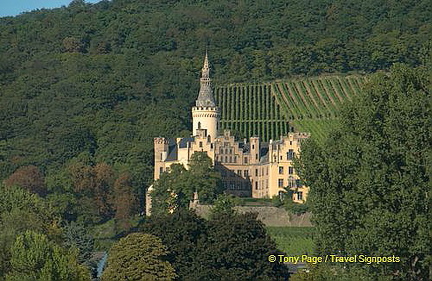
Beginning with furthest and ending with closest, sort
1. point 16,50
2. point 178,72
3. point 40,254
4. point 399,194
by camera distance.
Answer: point 16,50 < point 178,72 < point 40,254 < point 399,194

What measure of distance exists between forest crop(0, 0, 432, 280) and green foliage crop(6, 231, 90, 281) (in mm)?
10982

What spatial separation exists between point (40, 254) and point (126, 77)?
3825 inches

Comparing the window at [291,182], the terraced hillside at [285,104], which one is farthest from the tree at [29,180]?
the window at [291,182]

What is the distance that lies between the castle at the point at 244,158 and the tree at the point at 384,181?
170 ft

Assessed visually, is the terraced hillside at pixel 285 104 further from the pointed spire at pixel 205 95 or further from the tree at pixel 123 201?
the tree at pixel 123 201

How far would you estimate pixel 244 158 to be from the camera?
4358 inches

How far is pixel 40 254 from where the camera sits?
5834 centimetres

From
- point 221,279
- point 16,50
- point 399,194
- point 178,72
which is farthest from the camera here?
point 16,50

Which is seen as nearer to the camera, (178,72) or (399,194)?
(399,194)

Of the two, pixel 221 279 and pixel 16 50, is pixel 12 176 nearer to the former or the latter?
pixel 221 279

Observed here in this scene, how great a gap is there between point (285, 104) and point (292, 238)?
116 feet

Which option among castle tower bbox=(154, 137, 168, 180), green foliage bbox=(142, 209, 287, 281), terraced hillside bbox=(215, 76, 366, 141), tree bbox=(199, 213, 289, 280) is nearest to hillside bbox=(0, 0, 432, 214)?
terraced hillside bbox=(215, 76, 366, 141)

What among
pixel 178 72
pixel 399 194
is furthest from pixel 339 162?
pixel 178 72

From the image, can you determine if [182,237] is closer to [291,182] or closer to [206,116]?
[291,182]
